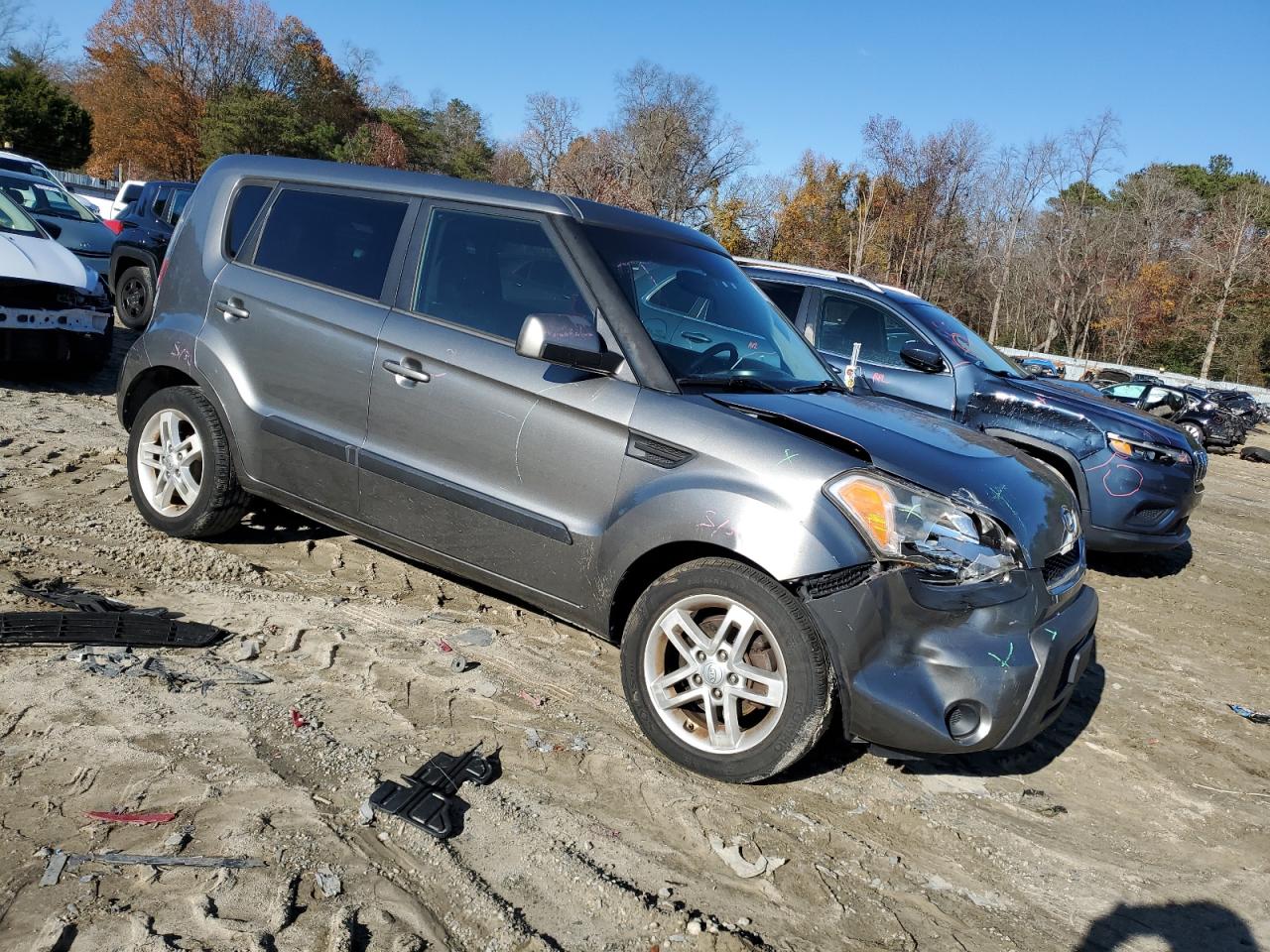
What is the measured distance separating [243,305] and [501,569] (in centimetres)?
195

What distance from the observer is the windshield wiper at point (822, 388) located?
159 inches

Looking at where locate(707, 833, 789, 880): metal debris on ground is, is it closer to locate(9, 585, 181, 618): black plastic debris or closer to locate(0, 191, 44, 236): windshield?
locate(9, 585, 181, 618): black plastic debris

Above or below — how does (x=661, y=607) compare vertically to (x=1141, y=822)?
above

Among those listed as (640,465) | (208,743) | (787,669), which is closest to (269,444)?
(208,743)

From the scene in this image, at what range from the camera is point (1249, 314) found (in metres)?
44.4

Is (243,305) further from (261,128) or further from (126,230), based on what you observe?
(261,128)

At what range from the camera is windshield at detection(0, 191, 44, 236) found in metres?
8.46

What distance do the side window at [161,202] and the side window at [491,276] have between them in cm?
1012

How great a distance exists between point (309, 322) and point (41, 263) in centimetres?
530

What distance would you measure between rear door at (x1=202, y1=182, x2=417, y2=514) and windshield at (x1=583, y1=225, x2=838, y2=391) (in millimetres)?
1076

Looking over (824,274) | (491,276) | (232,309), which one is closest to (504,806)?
(491,276)

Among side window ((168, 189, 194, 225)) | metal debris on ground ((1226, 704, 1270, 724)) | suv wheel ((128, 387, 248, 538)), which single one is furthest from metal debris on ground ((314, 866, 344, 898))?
side window ((168, 189, 194, 225))

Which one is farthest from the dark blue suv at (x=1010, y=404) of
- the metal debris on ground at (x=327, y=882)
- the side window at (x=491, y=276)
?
the metal debris on ground at (x=327, y=882)

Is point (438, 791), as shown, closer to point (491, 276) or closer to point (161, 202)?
point (491, 276)
